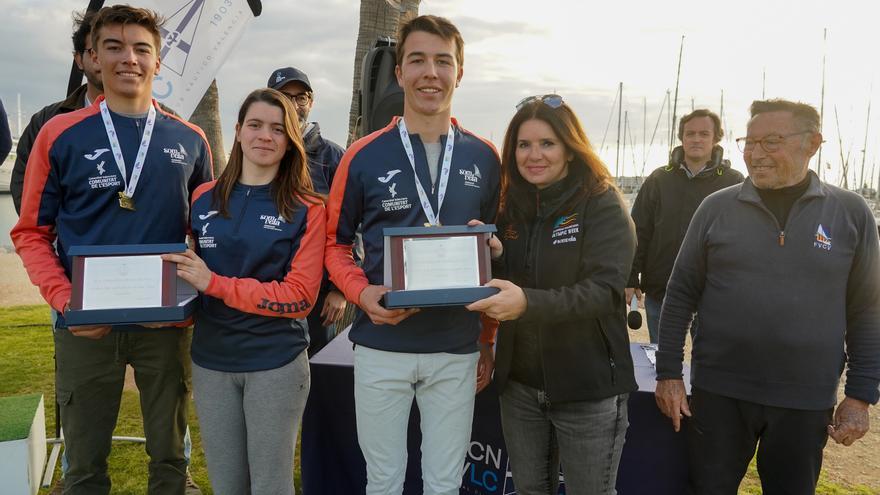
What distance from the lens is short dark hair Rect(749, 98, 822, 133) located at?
2391 millimetres

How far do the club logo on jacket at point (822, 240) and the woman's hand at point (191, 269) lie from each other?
2.50 m

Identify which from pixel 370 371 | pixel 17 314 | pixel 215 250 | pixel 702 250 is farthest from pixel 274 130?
pixel 17 314

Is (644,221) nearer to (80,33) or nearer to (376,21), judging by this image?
(376,21)

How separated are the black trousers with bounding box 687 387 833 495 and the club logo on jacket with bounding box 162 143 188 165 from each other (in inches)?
104

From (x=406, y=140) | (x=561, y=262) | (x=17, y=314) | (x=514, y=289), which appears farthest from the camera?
(x=17, y=314)

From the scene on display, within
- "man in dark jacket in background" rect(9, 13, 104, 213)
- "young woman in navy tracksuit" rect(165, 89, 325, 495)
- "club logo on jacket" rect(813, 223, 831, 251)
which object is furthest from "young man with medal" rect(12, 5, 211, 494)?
"club logo on jacket" rect(813, 223, 831, 251)

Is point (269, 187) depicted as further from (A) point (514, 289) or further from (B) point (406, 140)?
(A) point (514, 289)

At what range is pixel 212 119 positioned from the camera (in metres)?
6.14

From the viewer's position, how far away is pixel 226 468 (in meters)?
2.41

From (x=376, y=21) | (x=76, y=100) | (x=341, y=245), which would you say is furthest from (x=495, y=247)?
(x=376, y=21)

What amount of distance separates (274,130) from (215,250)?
59cm

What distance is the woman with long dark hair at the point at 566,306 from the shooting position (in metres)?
2.17

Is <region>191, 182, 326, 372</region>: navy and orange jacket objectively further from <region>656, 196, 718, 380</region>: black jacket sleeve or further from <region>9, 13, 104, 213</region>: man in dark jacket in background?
<region>656, 196, 718, 380</region>: black jacket sleeve

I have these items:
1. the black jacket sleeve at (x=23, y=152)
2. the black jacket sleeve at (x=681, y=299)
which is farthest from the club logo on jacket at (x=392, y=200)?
the black jacket sleeve at (x=23, y=152)
